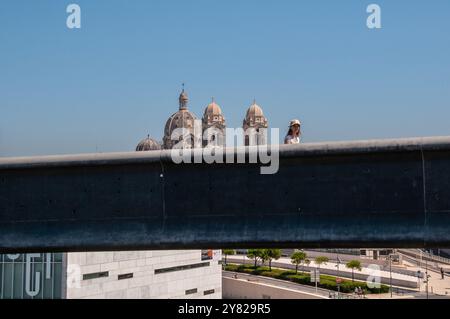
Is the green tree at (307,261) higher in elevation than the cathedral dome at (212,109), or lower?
lower

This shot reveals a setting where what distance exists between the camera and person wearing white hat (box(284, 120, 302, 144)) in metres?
8.69

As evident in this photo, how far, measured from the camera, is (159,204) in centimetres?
833

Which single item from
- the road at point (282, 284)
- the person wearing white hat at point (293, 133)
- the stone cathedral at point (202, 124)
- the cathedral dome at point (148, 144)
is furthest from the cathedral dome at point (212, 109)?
the person wearing white hat at point (293, 133)

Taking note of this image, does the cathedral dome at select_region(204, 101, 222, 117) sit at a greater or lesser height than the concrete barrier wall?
greater

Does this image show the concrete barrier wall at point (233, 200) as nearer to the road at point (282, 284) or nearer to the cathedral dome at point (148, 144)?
the road at point (282, 284)

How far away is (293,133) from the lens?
878cm

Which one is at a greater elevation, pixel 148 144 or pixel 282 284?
pixel 148 144

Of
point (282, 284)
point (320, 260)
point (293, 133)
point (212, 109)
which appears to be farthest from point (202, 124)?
point (293, 133)

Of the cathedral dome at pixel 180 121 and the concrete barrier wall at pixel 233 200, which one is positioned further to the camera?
the cathedral dome at pixel 180 121

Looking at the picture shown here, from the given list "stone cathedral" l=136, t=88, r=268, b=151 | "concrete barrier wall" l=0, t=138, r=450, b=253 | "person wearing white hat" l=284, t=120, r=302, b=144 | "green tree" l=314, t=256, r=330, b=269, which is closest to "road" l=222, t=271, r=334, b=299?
"green tree" l=314, t=256, r=330, b=269

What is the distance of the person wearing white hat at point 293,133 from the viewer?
8688 millimetres

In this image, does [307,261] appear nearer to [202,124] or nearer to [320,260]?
[320,260]

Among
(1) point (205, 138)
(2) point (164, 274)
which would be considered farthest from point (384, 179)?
(1) point (205, 138)

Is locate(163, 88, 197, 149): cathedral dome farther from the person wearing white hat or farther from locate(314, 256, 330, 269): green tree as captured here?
the person wearing white hat
